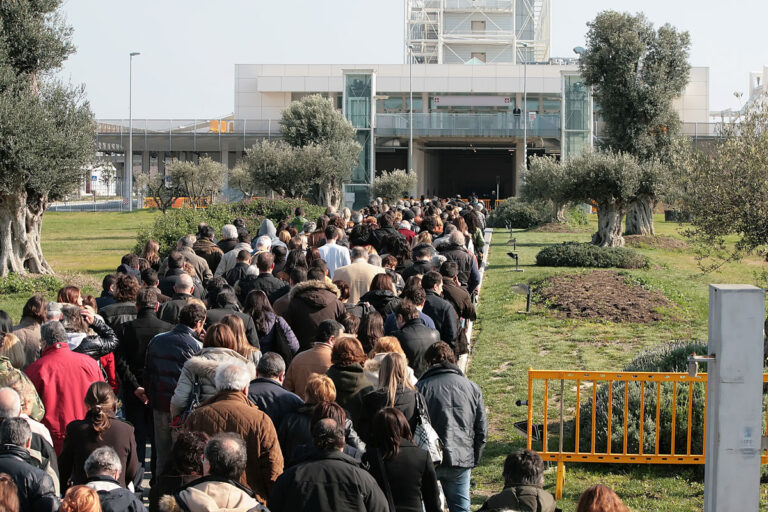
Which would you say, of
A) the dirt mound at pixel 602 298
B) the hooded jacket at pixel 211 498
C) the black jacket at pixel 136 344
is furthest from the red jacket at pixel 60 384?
the dirt mound at pixel 602 298

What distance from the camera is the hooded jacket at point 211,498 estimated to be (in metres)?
4.76

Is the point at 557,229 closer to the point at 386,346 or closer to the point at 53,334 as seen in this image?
the point at 386,346

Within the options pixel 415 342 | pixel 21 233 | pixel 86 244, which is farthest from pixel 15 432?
pixel 86 244

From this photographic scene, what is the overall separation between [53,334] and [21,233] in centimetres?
1524

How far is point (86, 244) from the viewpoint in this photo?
36531mm

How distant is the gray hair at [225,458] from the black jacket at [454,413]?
7.00 ft

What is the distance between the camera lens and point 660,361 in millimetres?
10375

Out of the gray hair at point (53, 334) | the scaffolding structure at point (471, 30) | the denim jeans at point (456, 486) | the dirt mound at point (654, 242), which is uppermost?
the scaffolding structure at point (471, 30)

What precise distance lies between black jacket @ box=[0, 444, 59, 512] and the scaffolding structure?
79.9 m

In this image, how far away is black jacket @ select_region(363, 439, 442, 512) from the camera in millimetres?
5605

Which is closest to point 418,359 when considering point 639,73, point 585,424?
point 585,424

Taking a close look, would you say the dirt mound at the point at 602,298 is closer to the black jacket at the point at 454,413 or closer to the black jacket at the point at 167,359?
the black jacket at the point at 454,413

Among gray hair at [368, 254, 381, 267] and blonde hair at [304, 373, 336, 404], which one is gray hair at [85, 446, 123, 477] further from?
gray hair at [368, 254, 381, 267]

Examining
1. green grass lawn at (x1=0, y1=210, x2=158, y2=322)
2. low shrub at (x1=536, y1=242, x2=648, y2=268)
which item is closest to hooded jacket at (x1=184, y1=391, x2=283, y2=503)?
green grass lawn at (x1=0, y1=210, x2=158, y2=322)
